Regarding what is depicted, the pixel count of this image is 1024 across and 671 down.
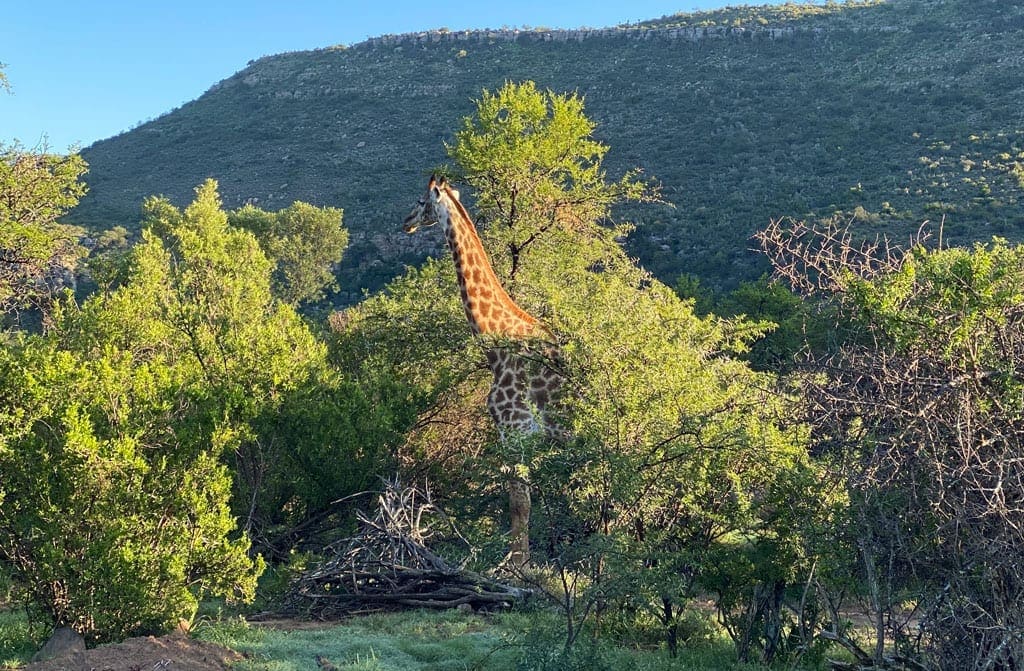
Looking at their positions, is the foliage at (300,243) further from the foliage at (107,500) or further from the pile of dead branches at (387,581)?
the foliage at (107,500)

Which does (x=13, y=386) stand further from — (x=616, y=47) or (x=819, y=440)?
(x=616, y=47)

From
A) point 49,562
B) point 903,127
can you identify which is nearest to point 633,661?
point 49,562

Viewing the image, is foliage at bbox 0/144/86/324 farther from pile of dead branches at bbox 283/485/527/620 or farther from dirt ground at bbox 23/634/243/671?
dirt ground at bbox 23/634/243/671

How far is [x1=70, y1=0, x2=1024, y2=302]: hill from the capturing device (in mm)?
32750

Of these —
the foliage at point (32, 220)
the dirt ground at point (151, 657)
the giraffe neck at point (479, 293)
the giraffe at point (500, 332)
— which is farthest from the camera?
the foliage at point (32, 220)

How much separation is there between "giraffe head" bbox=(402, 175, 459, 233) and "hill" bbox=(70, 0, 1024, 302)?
67.7 feet

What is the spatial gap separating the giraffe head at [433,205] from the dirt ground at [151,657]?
18.5 feet

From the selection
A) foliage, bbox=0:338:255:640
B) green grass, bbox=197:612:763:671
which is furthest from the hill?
foliage, bbox=0:338:255:640

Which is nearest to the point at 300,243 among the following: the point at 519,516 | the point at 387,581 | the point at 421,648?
the point at 519,516

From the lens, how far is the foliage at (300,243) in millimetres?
33312

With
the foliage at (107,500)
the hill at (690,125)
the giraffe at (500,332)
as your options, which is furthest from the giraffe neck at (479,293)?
the hill at (690,125)

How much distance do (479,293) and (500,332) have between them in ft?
2.69

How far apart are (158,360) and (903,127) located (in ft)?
121

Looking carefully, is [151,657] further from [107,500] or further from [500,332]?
[500,332]
